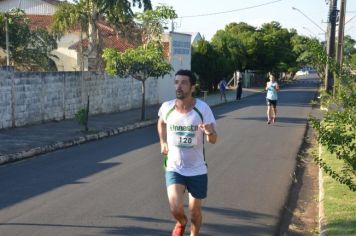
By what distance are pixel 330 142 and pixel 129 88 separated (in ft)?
67.3

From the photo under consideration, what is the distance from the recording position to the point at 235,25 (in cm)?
8600

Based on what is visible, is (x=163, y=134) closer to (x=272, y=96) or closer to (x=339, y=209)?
(x=339, y=209)

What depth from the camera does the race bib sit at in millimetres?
5613

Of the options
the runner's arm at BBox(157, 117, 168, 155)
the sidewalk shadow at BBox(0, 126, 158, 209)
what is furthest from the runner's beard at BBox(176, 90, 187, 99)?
the sidewalk shadow at BBox(0, 126, 158, 209)

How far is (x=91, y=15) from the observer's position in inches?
1130

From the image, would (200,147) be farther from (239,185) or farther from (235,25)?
(235,25)

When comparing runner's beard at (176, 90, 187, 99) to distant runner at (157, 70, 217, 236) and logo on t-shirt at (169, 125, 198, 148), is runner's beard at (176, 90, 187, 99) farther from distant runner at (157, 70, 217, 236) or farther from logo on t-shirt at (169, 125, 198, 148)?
logo on t-shirt at (169, 125, 198, 148)

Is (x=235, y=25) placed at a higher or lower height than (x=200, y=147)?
higher

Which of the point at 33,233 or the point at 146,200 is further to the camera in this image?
the point at 146,200

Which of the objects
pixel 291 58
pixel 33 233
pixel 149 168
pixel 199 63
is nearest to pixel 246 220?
pixel 33 233

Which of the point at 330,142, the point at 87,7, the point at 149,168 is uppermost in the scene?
the point at 87,7

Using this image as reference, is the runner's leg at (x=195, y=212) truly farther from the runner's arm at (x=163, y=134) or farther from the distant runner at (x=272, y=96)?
the distant runner at (x=272, y=96)

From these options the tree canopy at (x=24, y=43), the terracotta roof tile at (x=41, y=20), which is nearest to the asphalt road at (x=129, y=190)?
the tree canopy at (x=24, y=43)

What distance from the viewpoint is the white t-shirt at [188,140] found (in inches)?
221
